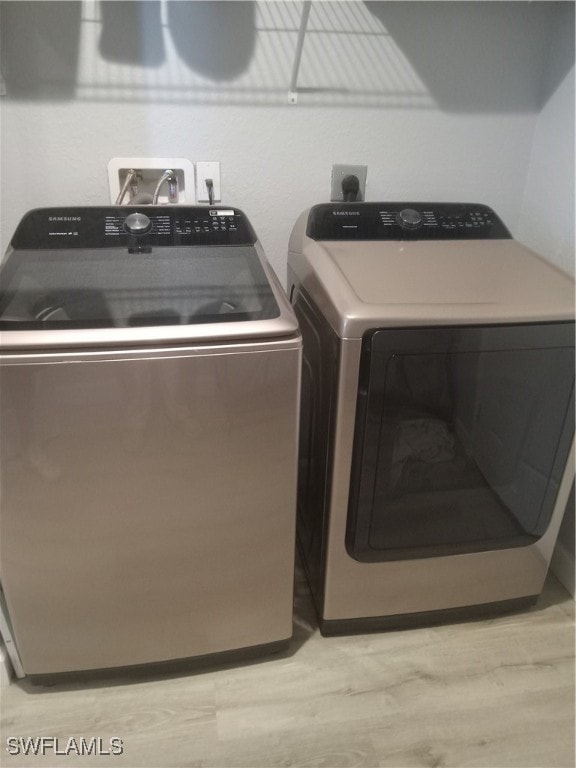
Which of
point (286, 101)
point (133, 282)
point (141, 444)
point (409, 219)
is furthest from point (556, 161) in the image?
point (141, 444)

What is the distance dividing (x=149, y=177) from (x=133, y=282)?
1.63ft

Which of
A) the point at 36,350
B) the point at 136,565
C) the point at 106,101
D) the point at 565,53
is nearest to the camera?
the point at 36,350

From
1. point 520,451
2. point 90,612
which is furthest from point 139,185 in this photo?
point 520,451

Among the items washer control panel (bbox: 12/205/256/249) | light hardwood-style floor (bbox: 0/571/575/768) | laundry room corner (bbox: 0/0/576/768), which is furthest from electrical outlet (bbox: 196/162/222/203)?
light hardwood-style floor (bbox: 0/571/575/768)

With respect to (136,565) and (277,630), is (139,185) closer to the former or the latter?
(136,565)

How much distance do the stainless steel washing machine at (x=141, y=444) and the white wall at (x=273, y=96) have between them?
27 centimetres

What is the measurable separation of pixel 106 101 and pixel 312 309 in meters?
0.74

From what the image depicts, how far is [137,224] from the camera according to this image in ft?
4.30

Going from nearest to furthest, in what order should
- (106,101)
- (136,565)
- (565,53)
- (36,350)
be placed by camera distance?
(36,350)
(136,565)
(106,101)
(565,53)

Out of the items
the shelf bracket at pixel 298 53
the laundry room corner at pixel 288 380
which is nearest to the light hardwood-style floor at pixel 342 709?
the laundry room corner at pixel 288 380

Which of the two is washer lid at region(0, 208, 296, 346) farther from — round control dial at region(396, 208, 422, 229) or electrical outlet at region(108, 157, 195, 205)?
round control dial at region(396, 208, 422, 229)

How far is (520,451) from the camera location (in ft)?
4.17

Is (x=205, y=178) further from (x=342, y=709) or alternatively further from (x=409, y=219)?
(x=342, y=709)

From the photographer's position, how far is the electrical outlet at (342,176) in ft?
5.24
